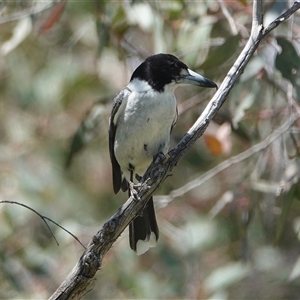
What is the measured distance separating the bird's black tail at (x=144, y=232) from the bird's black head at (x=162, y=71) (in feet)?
1.79

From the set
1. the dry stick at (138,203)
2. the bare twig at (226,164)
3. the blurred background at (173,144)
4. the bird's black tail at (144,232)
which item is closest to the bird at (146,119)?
the bird's black tail at (144,232)

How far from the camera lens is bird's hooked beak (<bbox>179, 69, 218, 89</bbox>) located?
3.67 metres

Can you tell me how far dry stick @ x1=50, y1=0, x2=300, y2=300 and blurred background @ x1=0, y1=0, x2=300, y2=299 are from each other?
671 mm

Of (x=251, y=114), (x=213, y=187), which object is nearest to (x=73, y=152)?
(x=251, y=114)

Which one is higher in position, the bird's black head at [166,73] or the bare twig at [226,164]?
the bird's black head at [166,73]

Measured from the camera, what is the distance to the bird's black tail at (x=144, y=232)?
3789 millimetres

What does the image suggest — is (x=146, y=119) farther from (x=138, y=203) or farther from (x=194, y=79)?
(x=138, y=203)

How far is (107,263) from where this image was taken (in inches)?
187

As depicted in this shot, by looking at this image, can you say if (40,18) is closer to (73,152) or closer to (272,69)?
(73,152)

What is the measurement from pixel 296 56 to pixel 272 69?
1.96ft

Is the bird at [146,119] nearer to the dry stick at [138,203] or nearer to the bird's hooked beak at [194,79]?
the bird's hooked beak at [194,79]

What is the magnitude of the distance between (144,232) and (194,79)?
0.75 meters

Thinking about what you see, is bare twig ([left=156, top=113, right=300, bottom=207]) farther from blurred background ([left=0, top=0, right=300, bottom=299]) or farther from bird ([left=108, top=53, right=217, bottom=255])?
bird ([left=108, top=53, right=217, bottom=255])

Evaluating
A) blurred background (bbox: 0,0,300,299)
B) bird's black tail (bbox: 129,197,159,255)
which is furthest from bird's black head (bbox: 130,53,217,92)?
bird's black tail (bbox: 129,197,159,255)
